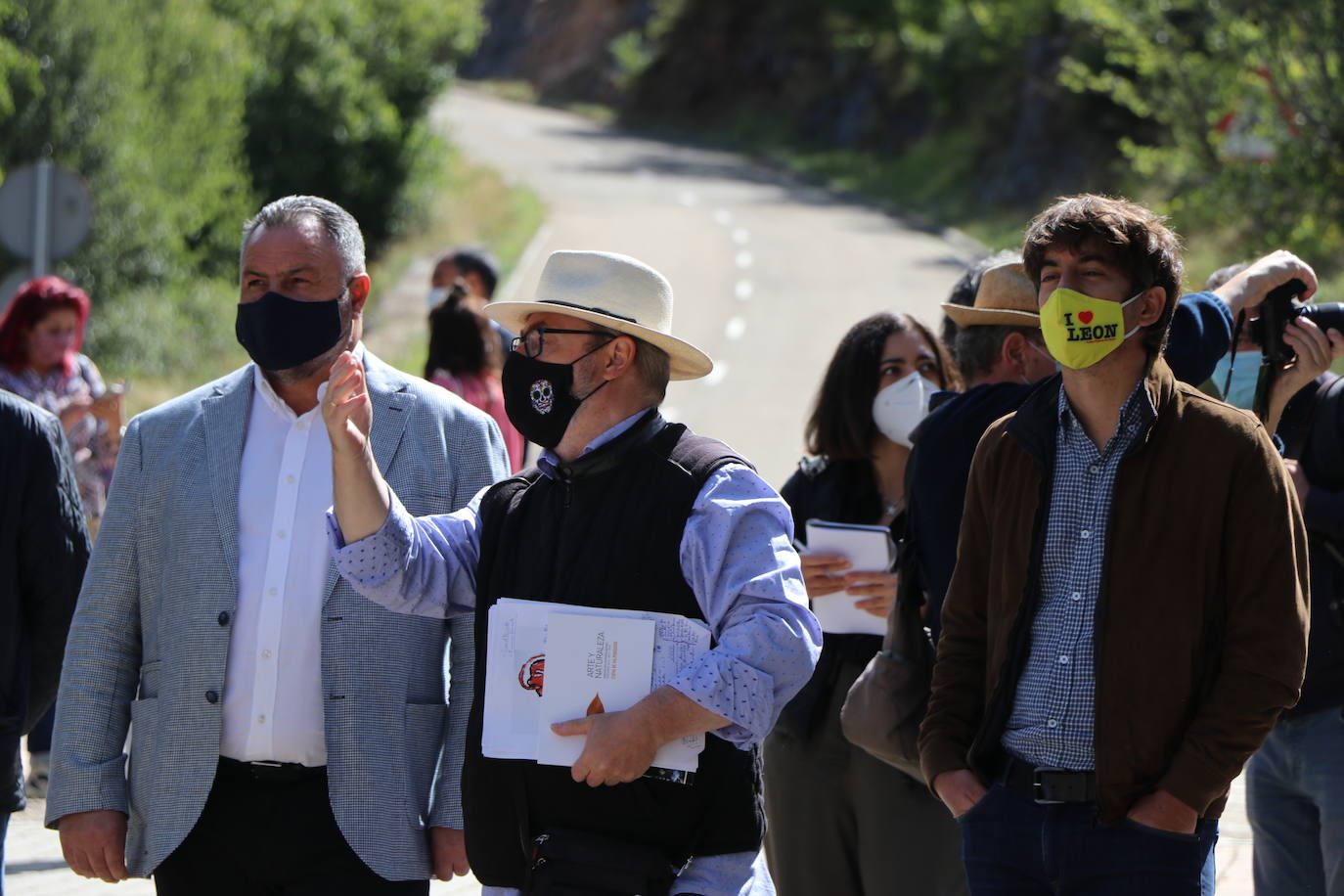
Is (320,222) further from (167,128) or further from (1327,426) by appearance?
(167,128)

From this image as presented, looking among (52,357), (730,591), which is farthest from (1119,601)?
(52,357)

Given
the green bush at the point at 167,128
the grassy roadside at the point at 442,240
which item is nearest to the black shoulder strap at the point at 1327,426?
the grassy roadside at the point at 442,240

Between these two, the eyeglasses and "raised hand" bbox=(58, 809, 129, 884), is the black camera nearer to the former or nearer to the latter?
the eyeglasses

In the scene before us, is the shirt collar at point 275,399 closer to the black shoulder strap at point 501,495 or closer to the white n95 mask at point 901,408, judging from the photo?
the black shoulder strap at point 501,495

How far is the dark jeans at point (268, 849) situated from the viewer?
3.74m

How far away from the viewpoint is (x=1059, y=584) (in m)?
3.29

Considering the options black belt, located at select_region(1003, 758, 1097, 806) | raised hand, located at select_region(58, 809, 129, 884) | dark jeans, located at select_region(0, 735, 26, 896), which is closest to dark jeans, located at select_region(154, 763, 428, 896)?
raised hand, located at select_region(58, 809, 129, 884)

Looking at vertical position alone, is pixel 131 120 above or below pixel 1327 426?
below

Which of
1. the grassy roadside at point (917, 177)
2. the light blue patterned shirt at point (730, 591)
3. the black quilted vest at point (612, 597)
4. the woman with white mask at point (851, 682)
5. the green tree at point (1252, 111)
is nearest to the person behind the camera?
the light blue patterned shirt at point (730, 591)

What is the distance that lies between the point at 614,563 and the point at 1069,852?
1010 mm

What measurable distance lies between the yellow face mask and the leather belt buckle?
0.78 m

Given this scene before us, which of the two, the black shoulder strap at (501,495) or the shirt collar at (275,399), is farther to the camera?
the shirt collar at (275,399)

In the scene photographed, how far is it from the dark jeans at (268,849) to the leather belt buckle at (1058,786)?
144 centimetres

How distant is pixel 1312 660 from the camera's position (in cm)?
434
